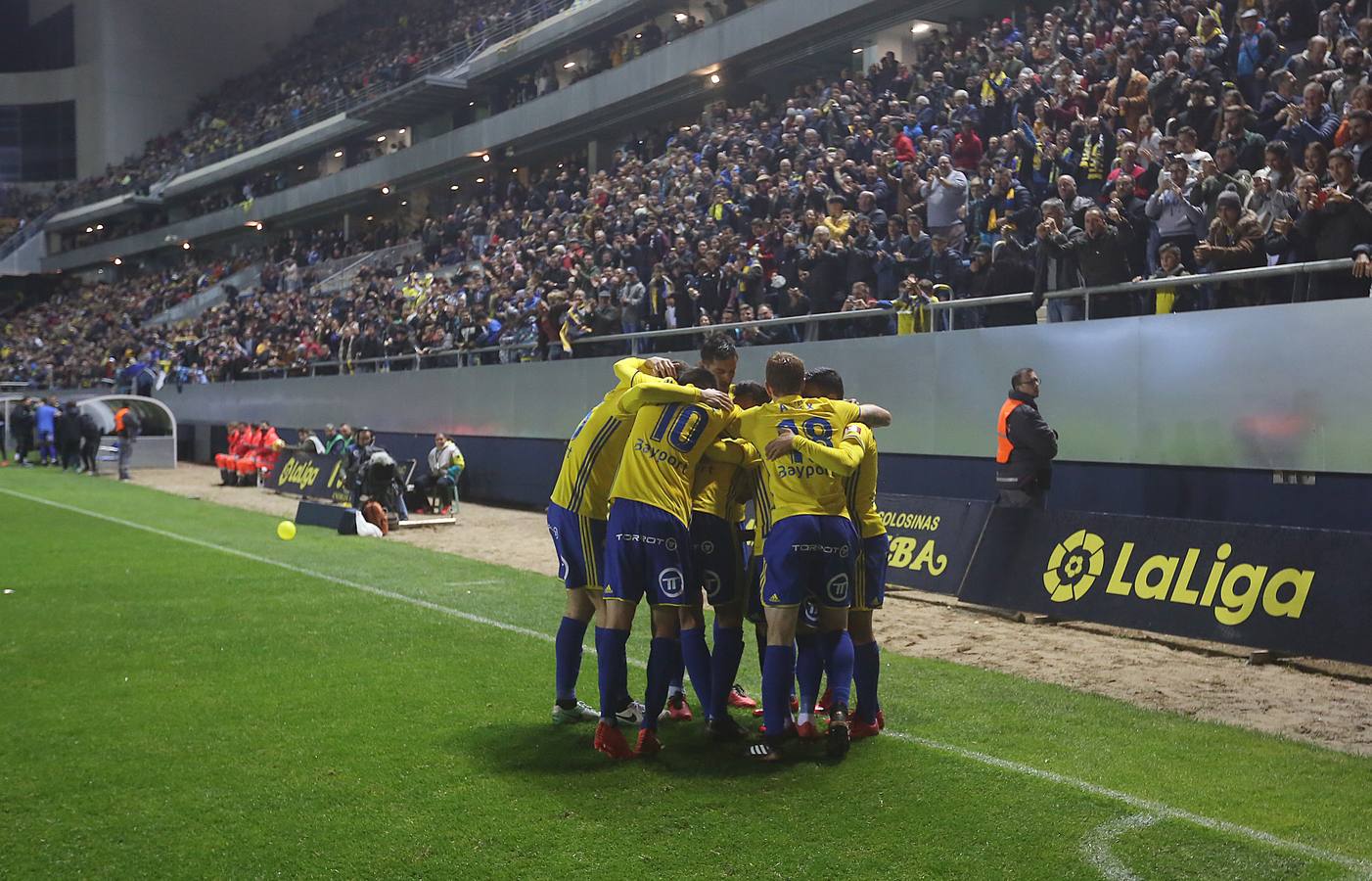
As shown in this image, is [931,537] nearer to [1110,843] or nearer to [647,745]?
[647,745]

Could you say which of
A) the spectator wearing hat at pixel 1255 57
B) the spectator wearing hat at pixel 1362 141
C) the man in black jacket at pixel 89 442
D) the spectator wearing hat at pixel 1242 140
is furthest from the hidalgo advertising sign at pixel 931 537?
the man in black jacket at pixel 89 442

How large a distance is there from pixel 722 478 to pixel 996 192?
963 cm

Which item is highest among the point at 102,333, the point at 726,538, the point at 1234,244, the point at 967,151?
the point at 967,151

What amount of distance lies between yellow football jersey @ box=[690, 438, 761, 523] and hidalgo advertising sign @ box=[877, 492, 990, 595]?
5.78m

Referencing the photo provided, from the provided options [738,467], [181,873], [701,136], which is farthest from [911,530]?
[701,136]

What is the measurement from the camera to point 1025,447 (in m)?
12.0

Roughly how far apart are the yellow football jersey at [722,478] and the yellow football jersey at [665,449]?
20cm

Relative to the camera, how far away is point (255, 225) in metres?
59.3

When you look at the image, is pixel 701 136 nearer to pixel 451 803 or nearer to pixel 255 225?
pixel 451 803

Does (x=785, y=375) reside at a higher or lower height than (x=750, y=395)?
higher

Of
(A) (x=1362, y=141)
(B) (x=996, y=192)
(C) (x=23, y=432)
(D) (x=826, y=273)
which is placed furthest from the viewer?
(C) (x=23, y=432)

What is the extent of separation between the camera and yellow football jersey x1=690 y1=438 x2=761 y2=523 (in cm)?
689

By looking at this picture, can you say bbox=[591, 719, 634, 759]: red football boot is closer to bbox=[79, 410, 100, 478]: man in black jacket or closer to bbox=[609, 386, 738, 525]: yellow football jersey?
bbox=[609, 386, 738, 525]: yellow football jersey

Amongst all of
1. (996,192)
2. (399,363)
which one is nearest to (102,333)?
(399,363)
